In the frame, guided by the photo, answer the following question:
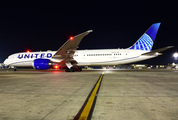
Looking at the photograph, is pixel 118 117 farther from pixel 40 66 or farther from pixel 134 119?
pixel 40 66

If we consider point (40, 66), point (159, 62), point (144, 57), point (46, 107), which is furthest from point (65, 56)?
point (159, 62)

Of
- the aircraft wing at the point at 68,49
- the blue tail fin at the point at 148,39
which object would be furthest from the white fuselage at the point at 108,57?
the aircraft wing at the point at 68,49

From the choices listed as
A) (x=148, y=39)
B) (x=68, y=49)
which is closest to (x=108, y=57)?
(x=68, y=49)

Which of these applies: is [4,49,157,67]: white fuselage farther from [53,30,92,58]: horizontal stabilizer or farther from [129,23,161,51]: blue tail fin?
[53,30,92,58]: horizontal stabilizer

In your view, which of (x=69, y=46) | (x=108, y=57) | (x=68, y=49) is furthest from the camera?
(x=108, y=57)

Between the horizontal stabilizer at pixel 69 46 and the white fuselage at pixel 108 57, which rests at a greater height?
the horizontal stabilizer at pixel 69 46

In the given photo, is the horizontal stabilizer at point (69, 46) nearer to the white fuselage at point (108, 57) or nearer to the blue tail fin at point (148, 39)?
the white fuselage at point (108, 57)

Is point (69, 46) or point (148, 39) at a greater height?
point (148, 39)

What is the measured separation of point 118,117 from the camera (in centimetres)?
281

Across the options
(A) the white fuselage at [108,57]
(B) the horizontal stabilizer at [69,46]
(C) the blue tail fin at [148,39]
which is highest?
(C) the blue tail fin at [148,39]

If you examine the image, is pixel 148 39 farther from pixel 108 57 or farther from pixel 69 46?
pixel 69 46

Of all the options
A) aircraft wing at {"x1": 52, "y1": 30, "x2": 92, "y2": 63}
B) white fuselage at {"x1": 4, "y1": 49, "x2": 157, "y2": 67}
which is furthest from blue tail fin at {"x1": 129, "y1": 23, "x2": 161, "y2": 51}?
aircraft wing at {"x1": 52, "y1": 30, "x2": 92, "y2": 63}

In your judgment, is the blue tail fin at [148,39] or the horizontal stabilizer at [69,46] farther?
the blue tail fin at [148,39]

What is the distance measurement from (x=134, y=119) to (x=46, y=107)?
212cm
